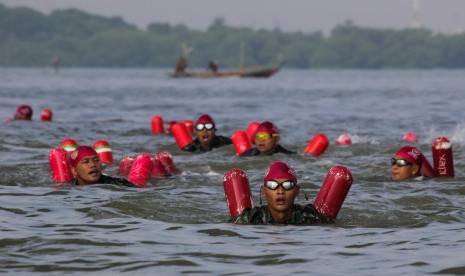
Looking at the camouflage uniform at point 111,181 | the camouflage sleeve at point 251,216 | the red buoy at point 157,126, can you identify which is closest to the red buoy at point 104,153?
the camouflage uniform at point 111,181

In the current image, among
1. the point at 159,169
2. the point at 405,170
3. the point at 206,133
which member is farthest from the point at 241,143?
the point at 405,170

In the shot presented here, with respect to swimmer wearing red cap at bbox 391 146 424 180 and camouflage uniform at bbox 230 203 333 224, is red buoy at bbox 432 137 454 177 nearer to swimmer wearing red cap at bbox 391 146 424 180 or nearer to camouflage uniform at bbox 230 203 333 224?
swimmer wearing red cap at bbox 391 146 424 180

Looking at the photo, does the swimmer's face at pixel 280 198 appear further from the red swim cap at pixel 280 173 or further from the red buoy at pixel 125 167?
the red buoy at pixel 125 167

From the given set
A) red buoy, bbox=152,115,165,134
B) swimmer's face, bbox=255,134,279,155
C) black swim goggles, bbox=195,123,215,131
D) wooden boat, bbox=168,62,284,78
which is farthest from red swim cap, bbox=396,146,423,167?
wooden boat, bbox=168,62,284,78

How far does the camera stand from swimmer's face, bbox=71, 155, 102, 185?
1468 cm

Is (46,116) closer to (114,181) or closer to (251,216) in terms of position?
(114,181)

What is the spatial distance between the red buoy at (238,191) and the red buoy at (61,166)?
4.20 metres

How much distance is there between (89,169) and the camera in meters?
A: 14.7

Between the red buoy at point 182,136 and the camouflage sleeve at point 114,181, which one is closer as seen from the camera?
the camouflage sleeve at point 114,181

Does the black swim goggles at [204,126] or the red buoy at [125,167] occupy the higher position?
the black swim goggles at [204,126]

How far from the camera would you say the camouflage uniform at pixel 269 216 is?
1179 cm

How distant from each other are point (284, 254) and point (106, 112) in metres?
30.3

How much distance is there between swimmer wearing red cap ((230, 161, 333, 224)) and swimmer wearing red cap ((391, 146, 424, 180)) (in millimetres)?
4192

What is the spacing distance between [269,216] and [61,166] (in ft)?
15.2
